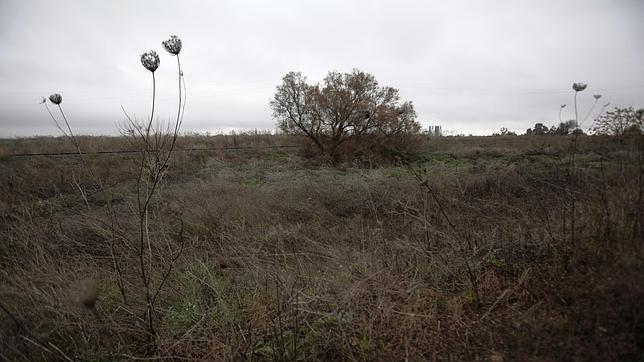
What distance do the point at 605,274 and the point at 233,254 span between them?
3910 mm

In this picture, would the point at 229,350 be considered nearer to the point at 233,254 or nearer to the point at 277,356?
the point at 277,356

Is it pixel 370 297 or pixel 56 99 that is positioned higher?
pixel 56 99

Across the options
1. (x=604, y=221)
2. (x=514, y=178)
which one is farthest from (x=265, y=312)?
(x=514, y=178)

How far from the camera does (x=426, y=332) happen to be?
6.45 feet

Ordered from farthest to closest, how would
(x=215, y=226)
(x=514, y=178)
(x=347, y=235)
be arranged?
(x=514, y=178)
(x=215, y=226)
(x=347, y=235)

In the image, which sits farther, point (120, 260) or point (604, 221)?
point (120, 260)

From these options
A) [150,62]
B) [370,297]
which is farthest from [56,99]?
[370,297]

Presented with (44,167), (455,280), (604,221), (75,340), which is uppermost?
(44,167)

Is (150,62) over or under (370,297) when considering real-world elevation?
over

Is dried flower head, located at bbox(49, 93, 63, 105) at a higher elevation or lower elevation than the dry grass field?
higher

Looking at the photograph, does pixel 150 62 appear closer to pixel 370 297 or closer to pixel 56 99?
pixel 56 99

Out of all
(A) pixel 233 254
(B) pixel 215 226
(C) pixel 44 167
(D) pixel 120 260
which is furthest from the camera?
(C) pixel 44 167

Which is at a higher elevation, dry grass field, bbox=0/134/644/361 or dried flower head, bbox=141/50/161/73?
dried flower head, bbox=141/50/161/73

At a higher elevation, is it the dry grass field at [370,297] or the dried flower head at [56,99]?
the dried flower head at [56,99]
